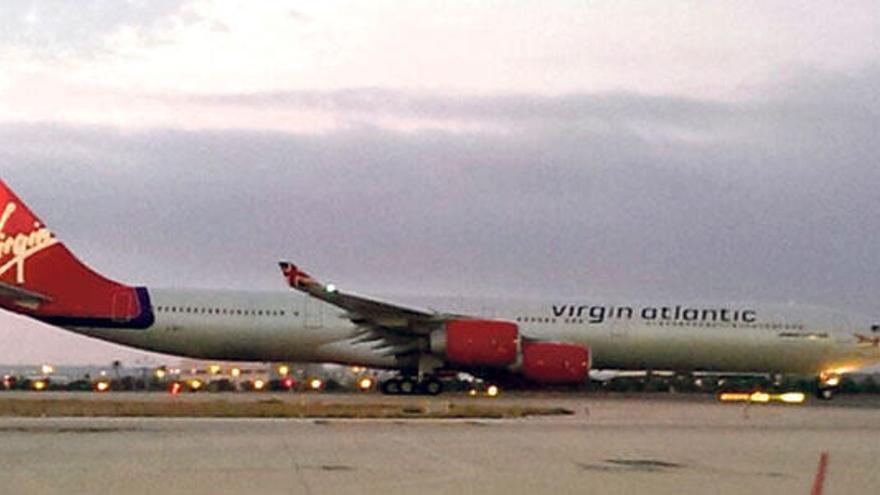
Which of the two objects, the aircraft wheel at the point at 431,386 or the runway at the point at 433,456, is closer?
the runway at the point at 433,456

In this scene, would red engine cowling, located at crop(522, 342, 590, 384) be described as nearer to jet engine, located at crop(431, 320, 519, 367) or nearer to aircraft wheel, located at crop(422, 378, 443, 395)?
jet engine, located at crop(431, 320, 519, 367)

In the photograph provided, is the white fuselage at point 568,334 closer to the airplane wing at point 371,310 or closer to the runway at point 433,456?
the airplane wing at point 371,310

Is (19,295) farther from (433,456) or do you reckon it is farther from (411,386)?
(433,456)

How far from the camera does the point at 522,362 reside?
3803 centimetres

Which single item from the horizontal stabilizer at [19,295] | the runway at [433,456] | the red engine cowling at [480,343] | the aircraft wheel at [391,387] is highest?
the horizontal stabilizer at [19,295]

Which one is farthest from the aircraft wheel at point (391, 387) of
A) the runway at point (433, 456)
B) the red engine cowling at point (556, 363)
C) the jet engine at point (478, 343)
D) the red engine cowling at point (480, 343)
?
the runway at point (433, 456)

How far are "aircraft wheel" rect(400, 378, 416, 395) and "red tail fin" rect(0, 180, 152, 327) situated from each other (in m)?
7.07

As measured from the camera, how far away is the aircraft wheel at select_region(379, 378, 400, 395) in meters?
40.1

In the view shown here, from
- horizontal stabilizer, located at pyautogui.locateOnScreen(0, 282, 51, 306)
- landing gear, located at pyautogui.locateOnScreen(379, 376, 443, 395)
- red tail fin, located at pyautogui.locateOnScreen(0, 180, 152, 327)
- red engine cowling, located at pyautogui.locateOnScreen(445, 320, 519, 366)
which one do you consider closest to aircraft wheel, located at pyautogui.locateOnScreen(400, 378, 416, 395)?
landing gear, located at pyautogui.locateOnScreen(379, 376, 443, 395)

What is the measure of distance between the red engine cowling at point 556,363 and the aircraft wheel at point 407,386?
3404 millimetres

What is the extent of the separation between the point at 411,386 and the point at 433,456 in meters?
23.1

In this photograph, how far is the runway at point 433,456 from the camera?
44.9 ft

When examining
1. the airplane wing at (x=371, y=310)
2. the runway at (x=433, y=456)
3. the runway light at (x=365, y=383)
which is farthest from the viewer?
the runway light at (x=365, y=383)

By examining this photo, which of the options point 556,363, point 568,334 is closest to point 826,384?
point 568,334
